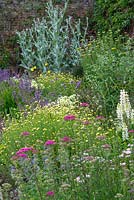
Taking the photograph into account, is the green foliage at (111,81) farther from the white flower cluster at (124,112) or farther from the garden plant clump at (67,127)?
the white flower cluster at (124,112)

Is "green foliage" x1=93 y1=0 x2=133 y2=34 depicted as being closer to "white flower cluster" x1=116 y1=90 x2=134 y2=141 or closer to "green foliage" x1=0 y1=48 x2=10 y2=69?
"green foliage" x1=0 y1=48 x2=10 y2=69

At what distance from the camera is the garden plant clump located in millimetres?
3797

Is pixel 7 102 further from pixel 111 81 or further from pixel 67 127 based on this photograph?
pixel 67 127

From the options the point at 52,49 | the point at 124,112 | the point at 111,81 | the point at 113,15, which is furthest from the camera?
the point at 113,15

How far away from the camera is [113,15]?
12523mm

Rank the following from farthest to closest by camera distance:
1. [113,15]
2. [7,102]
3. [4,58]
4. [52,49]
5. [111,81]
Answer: [4,58], [113,15], [52,49], [7,102], [111,81]

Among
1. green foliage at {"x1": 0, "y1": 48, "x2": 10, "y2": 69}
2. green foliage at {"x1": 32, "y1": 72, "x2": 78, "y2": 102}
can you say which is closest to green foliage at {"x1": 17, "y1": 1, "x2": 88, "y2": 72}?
green foliage at {"x1": 0, "y1": 48, "x2": 10, "y2": 69}

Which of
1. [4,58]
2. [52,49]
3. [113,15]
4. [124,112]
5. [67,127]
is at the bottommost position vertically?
[124,112]

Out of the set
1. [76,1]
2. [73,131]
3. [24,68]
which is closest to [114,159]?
[73,131]

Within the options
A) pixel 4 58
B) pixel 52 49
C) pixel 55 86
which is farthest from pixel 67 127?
pixel 4 58

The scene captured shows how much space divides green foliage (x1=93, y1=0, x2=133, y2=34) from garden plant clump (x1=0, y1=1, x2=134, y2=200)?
2.38 feet

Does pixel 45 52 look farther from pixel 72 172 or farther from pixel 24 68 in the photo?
pixel 72 172

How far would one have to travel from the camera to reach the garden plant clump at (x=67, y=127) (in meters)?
3.80

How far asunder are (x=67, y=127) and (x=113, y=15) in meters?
7.11
